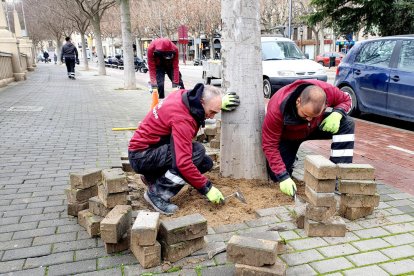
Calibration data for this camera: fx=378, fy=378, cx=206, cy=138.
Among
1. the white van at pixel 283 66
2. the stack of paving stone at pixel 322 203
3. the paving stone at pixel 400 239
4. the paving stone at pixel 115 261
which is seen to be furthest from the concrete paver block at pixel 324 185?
the white van at pixel 283 66

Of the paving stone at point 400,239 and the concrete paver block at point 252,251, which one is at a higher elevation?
the concrete paver block at point 252,251

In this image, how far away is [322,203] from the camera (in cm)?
277

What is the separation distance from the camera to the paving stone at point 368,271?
240 cm

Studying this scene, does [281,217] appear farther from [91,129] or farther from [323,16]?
[323,16]

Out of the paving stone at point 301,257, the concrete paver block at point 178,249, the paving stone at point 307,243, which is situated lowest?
the paving stone at point 301,257

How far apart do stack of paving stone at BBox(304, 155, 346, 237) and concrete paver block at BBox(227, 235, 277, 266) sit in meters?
0.67

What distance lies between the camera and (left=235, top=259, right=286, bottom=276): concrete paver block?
221 centimetres

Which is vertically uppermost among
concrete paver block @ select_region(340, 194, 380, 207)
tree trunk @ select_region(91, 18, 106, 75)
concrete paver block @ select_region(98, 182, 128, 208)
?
tree trunk @ select_region(91, 18, 106, 75)

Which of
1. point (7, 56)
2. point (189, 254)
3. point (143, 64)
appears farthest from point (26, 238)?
point (143, 64)

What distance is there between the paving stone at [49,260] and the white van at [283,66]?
31.0 ft

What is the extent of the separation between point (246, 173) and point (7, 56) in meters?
14.7

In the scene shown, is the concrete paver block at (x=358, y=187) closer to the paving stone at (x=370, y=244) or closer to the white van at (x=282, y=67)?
the paving stone at (x=370, y=244)

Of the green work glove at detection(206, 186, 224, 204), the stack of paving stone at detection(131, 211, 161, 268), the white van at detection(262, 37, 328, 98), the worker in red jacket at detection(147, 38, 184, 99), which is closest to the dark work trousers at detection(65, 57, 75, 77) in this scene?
the white van at detection(262, 37, 328, 98)

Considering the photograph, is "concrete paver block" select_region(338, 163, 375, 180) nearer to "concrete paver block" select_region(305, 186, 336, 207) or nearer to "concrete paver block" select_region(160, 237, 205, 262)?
"concrete paver block" select_region(305, 186, 336, 207)
